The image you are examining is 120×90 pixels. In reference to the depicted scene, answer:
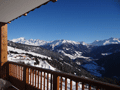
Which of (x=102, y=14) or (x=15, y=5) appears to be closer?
(x=15, y=5)

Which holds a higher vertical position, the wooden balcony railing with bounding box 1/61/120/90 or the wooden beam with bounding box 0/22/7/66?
the wooden beam with bounding box 0/22/7/66

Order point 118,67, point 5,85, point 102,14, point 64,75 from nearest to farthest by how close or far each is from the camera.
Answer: point 64,75 → point 5,85 → point 118,67 → point 102,14

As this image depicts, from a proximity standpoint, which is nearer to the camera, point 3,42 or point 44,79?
point 44,79

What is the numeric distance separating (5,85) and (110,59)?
92149 millimetres

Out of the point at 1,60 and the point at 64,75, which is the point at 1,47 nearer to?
the point at 1,60

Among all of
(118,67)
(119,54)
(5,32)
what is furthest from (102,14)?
(5,32)

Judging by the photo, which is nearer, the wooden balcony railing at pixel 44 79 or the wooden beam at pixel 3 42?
the wooden balcony railing at pixel 44 79

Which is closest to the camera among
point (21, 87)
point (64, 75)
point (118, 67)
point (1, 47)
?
point (64, 75)

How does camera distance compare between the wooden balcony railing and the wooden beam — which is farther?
the wooden beam

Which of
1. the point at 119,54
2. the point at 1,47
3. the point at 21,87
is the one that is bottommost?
the point at 119,54

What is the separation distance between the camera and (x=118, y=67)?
7031 cm

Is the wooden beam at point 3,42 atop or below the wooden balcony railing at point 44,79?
atop

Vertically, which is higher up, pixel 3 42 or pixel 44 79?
pixel 3 42

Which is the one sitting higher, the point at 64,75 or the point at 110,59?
the point at 64,75
